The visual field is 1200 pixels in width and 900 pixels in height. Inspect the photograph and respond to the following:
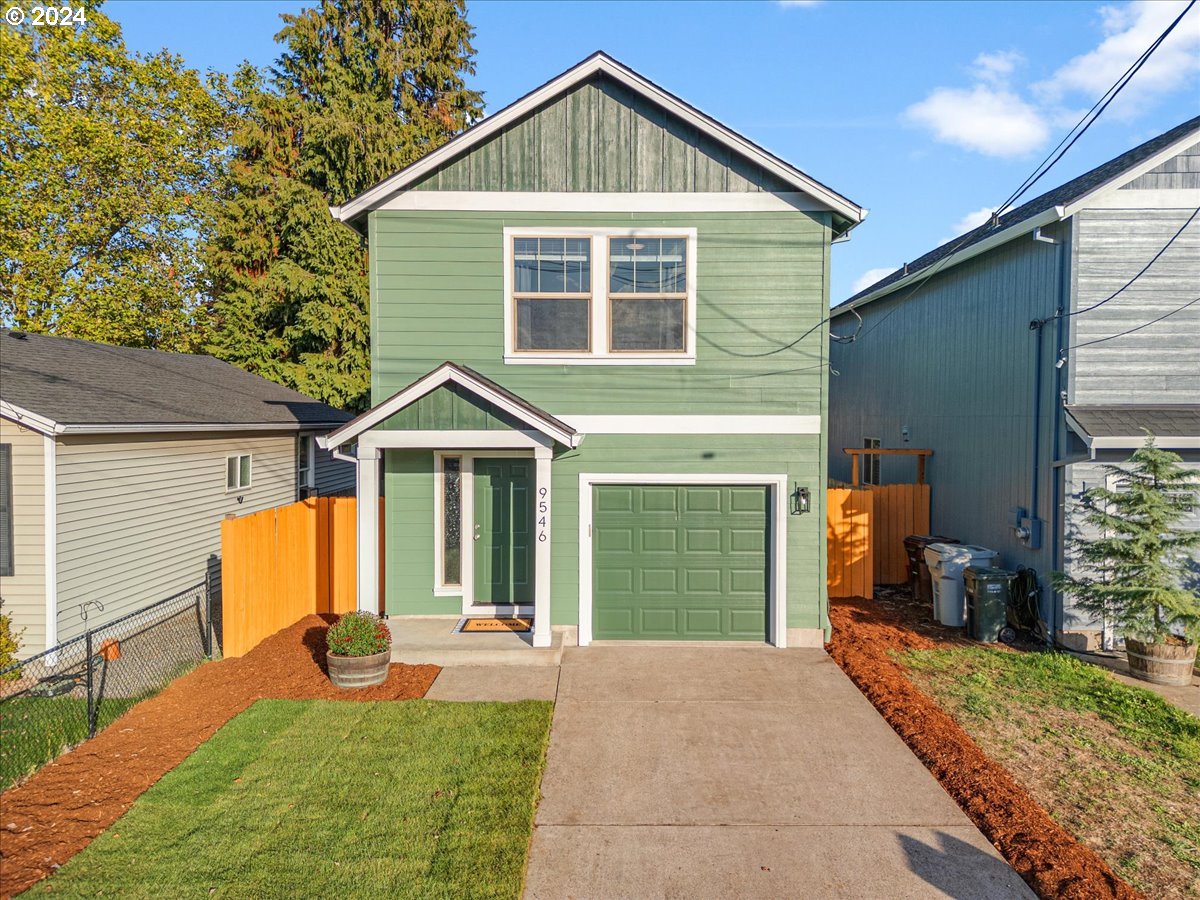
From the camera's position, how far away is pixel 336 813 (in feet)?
16.4

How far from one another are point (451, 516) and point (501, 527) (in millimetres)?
703

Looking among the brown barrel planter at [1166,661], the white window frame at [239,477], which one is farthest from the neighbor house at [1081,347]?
the white window frame at [239,477]

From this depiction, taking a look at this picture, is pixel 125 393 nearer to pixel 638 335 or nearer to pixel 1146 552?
pixel 638 335

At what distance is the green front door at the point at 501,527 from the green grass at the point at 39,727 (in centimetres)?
412

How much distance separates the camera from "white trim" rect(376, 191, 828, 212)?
8781mm

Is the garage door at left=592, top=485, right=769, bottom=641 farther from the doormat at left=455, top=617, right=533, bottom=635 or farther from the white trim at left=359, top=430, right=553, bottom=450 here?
the white trim at left=359, top=430, right=553, bottom=450

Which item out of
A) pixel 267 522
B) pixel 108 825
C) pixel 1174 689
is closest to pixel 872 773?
pixel 1174 689

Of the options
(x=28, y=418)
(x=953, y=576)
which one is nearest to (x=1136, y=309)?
(x=953, y=576)

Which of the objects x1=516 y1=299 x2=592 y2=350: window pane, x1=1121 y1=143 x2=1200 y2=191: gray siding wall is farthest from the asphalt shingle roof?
x1=516 y1=299 x2=592 y2=350: window pane

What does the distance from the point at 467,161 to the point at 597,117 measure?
71.4 inches

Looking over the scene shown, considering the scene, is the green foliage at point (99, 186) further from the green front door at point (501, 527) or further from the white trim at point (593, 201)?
the green front door at point (501, 527)

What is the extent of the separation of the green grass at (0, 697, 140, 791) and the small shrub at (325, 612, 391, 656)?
2.05m

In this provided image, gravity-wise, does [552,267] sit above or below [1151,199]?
below

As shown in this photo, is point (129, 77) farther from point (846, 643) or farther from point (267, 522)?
point (846, 643)
